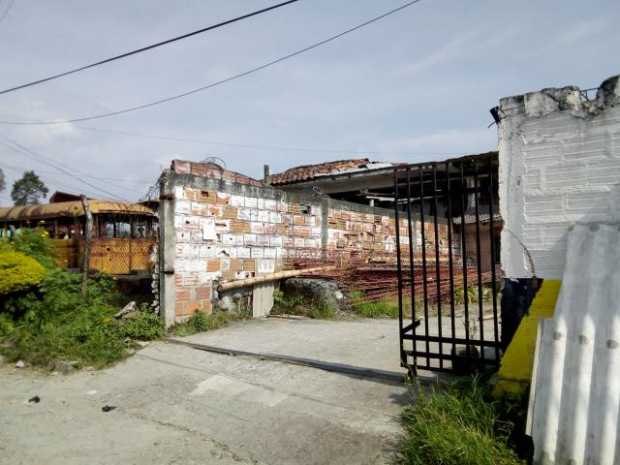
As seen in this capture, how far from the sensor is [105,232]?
10172mm

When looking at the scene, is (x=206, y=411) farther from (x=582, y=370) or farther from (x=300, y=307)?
(x=300, y=307)

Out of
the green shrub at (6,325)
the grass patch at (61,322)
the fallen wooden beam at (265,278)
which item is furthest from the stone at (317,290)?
the green shrub at (6,325)

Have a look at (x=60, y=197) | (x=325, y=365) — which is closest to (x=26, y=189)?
(x=60, y=197)

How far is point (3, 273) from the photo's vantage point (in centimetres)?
626

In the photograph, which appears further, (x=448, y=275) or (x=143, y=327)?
(x=448, y=275)

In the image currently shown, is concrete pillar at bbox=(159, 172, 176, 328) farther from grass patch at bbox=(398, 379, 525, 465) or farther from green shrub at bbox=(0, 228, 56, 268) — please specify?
grass patch at bbox=(398, 379, 525, 465)

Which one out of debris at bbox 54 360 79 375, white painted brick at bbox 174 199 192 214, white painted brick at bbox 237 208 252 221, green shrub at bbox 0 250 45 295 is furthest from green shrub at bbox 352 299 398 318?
green shrub at bbox 0 250 45 295

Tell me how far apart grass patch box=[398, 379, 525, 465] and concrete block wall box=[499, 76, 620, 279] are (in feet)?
3.36

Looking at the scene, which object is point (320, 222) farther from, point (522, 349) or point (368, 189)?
point (522, 349)

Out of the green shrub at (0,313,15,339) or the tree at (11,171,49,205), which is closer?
the green shrub at (0,313,15,339)

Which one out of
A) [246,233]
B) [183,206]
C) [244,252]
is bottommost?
[244,252]

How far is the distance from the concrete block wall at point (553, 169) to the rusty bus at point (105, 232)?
25.5 feet

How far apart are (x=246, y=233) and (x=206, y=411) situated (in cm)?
487

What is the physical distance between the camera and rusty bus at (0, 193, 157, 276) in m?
9.66
